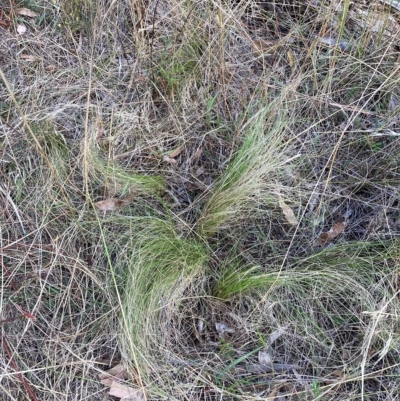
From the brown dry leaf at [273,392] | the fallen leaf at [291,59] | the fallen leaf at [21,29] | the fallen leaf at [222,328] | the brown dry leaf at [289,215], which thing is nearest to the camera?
the brown dry leaf at [273,392]

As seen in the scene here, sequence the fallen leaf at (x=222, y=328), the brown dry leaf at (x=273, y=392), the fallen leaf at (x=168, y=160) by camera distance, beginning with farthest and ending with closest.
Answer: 1. the fallen leaf at (x=168, y=160)
2. the fallen leaf at (x=222, y=328)
3. the brown dry leaf at (x=273, y=392)

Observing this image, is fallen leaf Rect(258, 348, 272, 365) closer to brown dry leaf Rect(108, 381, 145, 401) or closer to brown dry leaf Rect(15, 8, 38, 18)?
brown dry leaf Rect(108, 381, 145, 401)

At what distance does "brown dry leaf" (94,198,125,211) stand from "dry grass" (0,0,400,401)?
0.05ft

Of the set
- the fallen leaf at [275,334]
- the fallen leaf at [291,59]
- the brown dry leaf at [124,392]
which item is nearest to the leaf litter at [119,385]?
the brown dry leaf at [124,392]

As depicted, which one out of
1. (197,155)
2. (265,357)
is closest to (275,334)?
(265,357)

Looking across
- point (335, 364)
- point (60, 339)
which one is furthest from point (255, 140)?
point (60, 339)

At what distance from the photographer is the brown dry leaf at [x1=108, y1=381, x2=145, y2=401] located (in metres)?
1.53

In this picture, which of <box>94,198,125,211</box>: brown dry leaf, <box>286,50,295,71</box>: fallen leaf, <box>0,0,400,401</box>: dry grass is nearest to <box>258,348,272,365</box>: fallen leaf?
<box>0,0,400,401</box>: dry grass

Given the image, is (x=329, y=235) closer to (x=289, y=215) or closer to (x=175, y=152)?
(x=289, y=215)

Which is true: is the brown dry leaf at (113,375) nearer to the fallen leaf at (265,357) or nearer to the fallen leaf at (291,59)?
the fallen leaf at (265,357)

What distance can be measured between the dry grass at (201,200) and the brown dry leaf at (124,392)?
27mm

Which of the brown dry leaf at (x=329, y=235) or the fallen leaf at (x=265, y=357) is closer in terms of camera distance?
the fallen leaf at (x=265, y=357)

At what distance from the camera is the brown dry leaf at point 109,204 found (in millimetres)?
1781

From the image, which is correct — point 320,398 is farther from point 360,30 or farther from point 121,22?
point 121,22
